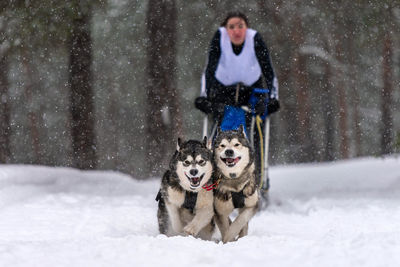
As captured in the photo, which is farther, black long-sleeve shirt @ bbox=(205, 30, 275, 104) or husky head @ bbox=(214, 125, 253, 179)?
black long-sleeve shirt @ bbox=(205, 30, 275, 104)

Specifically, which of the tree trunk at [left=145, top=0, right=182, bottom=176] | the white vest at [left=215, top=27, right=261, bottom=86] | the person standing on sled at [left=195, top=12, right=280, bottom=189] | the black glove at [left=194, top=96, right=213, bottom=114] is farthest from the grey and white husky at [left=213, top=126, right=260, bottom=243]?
the tree trunk at [left=145, top=0, right=182, bottom=176]

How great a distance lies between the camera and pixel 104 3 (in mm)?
8852

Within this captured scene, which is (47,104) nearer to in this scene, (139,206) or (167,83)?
(167,83)

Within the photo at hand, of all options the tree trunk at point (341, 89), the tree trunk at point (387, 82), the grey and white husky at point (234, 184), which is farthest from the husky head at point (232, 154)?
the tree trunk at point (387, 82)

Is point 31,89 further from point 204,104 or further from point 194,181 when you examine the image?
point 194,181

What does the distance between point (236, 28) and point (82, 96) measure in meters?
5.47

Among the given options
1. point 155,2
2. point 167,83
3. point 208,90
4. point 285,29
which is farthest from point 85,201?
point 285,29

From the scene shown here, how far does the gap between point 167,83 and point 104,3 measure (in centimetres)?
224

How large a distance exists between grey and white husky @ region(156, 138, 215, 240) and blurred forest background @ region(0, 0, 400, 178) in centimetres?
445

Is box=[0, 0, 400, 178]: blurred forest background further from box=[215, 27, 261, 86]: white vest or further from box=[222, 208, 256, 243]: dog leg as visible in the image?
box=[222, 208, 256, 243]: dog leg

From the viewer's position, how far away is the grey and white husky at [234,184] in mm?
3850

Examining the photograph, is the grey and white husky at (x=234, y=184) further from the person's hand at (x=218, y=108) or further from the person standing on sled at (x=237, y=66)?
the person standing on sled at (x=237, y=66)

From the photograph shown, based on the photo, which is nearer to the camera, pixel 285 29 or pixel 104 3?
pixel 104 3

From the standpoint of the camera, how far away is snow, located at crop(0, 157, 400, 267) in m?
2.74
